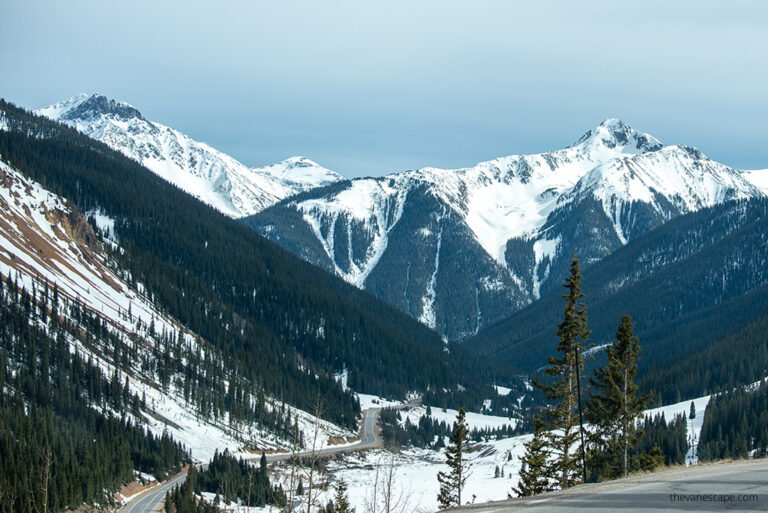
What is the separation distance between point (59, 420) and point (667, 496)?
400 feet

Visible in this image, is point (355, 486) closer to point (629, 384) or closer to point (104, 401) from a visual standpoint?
point (104, 401)

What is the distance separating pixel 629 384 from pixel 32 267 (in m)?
163

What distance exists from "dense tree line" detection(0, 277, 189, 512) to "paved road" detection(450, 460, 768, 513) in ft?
224

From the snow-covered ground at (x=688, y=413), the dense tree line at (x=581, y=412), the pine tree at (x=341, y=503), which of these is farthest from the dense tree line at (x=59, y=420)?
the snow-covered ground at (x=688, y=413)

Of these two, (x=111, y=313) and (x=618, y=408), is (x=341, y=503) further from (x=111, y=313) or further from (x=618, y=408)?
(x=111, y=313)

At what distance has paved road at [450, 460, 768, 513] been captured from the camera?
2339 cm

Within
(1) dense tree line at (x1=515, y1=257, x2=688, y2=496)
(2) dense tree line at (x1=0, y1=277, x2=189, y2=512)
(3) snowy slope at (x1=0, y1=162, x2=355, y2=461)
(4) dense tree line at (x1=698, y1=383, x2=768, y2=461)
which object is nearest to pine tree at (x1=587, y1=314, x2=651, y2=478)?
(1) dense tree line at (x1=515, y1=257, x2=688, y2=496)

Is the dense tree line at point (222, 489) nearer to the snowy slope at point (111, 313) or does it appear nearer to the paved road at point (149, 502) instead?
the paved road at point (149, 502)

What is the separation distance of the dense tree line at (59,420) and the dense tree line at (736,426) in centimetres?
10014

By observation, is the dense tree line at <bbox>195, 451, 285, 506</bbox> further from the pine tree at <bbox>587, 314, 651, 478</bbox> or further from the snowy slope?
the pine tree at <bbox>587, 314, 651, 478</bbox>

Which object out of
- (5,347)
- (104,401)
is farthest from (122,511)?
(5,347)

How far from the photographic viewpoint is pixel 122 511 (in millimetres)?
99312

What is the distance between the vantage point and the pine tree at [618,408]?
46.8m

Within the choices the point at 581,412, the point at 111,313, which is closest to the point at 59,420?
the point at 111,313
